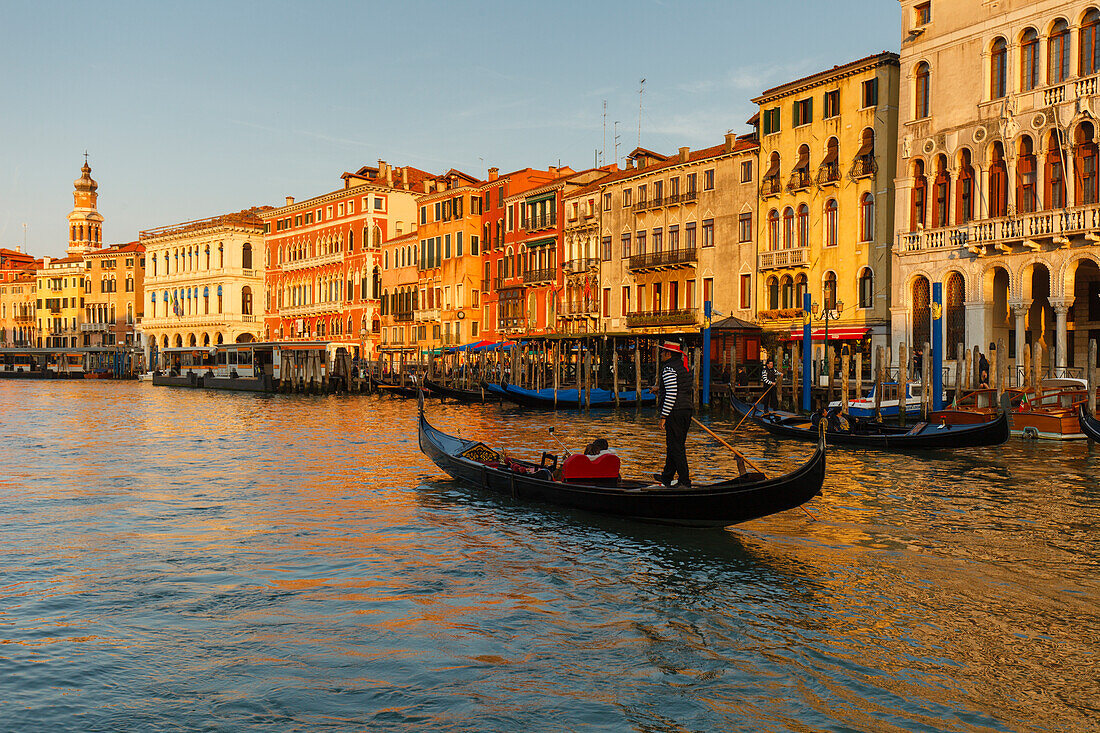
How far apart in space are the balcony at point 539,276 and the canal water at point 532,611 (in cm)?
3088

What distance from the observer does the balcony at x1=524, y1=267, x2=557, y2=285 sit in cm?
4403

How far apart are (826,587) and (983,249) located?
21.1 m

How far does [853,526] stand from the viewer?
10.3 m

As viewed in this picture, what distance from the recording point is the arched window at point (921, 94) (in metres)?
27.9

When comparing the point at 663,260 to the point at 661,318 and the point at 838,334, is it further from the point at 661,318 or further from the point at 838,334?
the point at 838,334

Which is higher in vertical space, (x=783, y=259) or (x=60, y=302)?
(x=60, y=302)

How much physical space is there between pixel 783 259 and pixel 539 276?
14221mm

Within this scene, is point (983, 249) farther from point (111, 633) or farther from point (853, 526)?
point (111, 633)

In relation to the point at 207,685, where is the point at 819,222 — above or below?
above

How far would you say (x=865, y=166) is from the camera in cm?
3033

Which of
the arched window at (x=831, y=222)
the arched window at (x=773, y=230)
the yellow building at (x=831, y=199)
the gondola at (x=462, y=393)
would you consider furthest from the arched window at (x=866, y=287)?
the gondola at (x=462, y=393)

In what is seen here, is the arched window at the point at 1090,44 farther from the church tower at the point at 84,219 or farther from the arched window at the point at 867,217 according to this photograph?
the church tower at the point at 84,219

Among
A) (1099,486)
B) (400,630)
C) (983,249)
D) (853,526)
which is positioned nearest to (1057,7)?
(983,249)

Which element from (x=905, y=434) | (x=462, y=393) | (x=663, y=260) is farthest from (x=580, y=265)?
(x=905, y=434)
